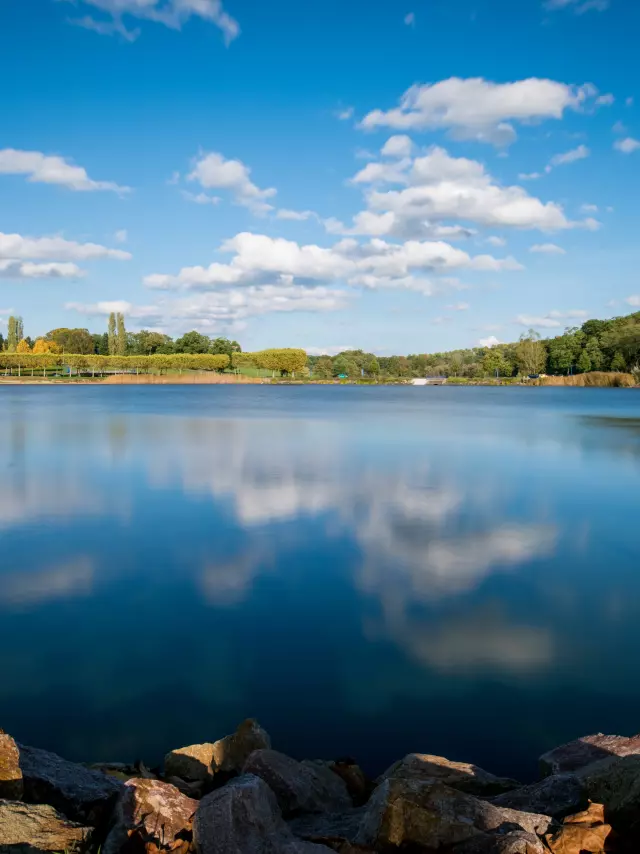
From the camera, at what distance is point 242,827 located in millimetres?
2830

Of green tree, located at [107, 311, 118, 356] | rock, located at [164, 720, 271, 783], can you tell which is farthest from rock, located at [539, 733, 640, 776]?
green tree, located at [107, 311, 118, 356]

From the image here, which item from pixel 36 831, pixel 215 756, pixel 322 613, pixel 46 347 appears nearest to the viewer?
pixel 36 831

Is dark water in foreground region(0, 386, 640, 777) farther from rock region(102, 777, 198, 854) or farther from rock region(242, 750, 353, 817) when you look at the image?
rock region(102, 777, 198, 854)

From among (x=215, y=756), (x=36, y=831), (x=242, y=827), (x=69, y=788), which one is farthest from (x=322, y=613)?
(x=36, y=831)

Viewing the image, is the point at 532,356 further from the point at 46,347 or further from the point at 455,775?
the point at 455,775

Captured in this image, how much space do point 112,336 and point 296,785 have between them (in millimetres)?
130332

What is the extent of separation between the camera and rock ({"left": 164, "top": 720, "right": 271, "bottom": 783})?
3893 millimetres

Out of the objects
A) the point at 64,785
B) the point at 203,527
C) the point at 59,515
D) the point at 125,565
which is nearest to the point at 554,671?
the point at 64,785

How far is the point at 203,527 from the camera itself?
10.9 metres

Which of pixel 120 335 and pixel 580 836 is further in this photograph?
pixel 120 335

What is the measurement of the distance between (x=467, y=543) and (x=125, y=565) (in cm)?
464

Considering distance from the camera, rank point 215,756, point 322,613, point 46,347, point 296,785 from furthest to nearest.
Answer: point 46,347 < point 322,613 < point 215,756 < point 296,785

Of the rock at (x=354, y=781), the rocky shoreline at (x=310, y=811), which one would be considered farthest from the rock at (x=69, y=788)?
the rock at (x=354, y=781)

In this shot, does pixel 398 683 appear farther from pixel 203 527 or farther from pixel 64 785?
pixel 203 527
